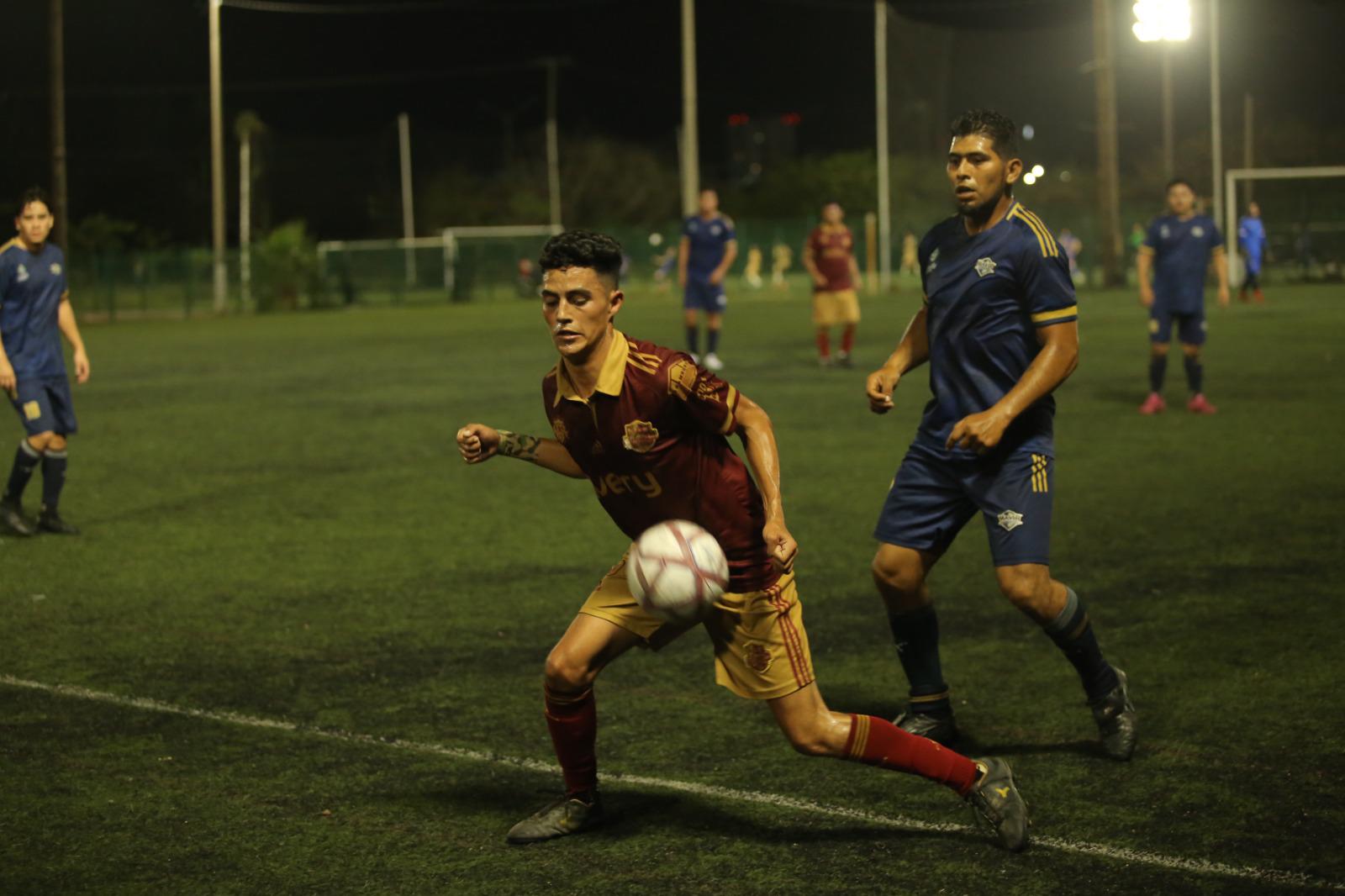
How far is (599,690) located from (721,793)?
1.37 meters

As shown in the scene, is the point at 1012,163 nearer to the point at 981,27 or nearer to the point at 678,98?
the point at 981,27

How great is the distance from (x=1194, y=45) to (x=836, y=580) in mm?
46727

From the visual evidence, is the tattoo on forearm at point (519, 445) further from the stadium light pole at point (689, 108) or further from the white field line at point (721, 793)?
the stadium light pole at point (689, 108)

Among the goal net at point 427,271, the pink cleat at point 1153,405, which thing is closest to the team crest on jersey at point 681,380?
the pink cleat at point 1153,405

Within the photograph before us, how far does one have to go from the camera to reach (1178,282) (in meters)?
14.9

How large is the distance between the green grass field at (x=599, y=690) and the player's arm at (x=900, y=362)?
1256mm

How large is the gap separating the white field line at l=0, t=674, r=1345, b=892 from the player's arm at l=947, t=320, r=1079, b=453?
1205 millimetres

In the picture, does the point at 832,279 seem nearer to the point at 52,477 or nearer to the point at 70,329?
the point at 70,329

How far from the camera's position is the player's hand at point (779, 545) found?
4.22 m

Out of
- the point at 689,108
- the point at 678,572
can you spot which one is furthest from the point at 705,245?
the point at 689,108

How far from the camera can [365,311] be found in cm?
→ 4403

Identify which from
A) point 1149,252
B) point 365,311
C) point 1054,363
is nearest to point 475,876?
point 1054,363

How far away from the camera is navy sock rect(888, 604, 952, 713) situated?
5656mm

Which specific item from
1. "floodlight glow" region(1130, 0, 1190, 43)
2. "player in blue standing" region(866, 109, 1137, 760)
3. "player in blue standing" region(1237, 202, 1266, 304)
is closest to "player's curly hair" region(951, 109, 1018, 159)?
"player in blue standing" region(866, 109, 1137, 760)
